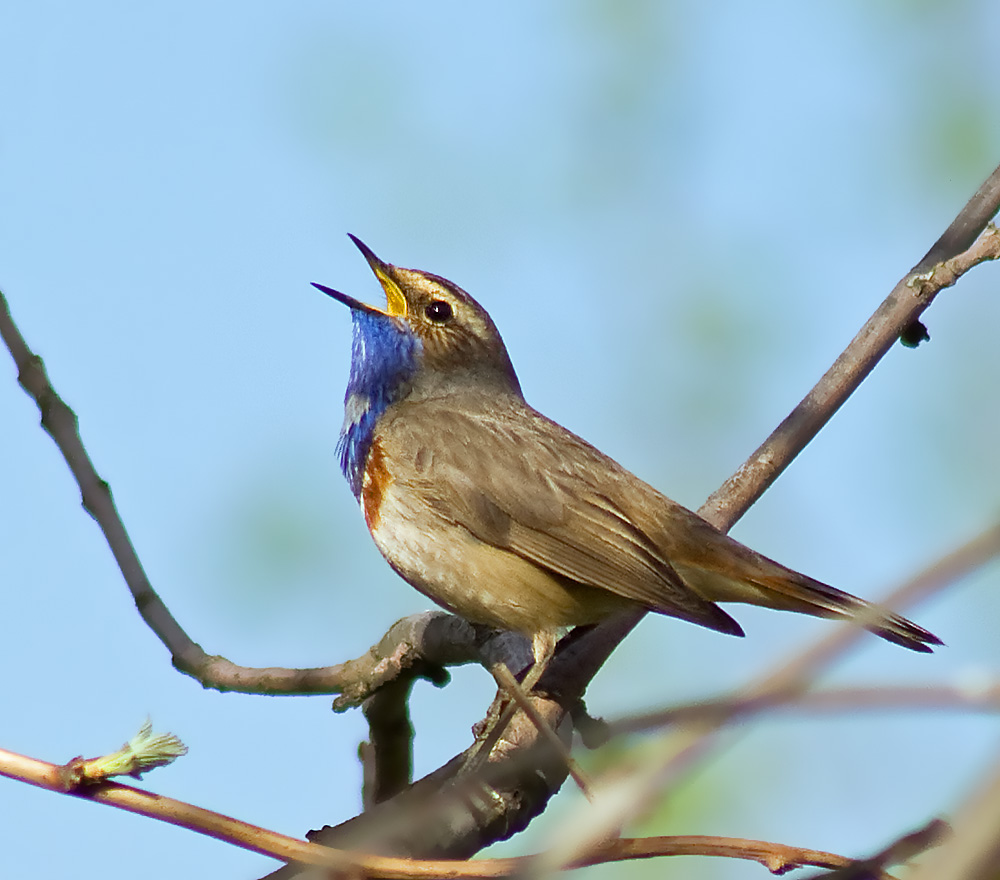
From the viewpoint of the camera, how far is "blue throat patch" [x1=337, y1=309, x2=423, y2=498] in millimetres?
6043

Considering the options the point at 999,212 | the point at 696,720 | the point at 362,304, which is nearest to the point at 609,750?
the point at 696,720

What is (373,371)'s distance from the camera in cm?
622

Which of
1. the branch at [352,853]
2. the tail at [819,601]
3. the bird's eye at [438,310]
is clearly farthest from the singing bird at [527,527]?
the branch at [352,853]

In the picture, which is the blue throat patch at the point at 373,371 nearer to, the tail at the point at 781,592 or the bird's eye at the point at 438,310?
the bird's eye at the point at 438,310

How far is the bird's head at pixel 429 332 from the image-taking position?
20.6 feet

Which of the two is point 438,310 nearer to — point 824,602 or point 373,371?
point 373,371

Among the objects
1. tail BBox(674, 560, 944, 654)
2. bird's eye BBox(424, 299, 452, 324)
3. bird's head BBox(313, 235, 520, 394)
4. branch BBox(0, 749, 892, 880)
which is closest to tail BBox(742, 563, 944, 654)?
tail BBox(674, 560, 944, 654)

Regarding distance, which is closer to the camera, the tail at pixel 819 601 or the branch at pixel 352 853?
the branch at pixel 352 853

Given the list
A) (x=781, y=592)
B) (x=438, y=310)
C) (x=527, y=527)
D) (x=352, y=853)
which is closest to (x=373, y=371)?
(x=438, y=310)

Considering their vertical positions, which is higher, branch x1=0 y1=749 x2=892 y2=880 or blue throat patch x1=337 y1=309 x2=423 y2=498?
blue throat patch x1=337 y1=309 x2=423 y2=498

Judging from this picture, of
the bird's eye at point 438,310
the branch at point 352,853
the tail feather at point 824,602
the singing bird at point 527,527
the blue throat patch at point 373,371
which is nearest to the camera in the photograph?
the branch at point 352,853

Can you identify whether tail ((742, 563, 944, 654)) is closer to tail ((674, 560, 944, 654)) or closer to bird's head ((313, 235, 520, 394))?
tail ((674, 560, 944, 654))

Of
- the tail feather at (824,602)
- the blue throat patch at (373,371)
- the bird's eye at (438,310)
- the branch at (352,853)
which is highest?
the bird's eye at (438,310)

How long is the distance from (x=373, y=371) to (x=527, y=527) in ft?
4.39
